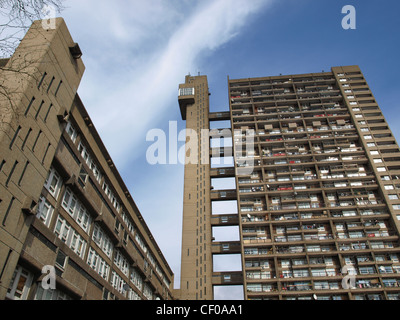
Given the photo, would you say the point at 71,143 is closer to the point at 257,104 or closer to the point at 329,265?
the point at 329,265

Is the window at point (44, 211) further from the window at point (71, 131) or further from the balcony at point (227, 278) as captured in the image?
the balcony at point (227, 278)

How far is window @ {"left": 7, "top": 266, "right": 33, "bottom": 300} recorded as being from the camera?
62.9 ft

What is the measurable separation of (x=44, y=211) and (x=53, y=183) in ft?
8.46

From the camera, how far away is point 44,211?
23.2 m

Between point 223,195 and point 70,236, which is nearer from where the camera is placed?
point 70,236

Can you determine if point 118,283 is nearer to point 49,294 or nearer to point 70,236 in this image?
point 70,236

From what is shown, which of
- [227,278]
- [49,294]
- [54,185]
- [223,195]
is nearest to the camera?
[49,294]

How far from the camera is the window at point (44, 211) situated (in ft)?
73.7

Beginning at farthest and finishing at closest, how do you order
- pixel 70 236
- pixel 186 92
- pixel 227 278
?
1. pixel 186 92
2. pixel 227 278
3. pixel 70 236

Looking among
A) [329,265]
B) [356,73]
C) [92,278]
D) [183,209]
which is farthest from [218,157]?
[92,278]

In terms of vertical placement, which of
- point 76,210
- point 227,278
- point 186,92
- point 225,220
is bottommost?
point 76,210

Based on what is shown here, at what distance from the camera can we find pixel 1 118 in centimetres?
1925

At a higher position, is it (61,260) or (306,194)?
(306,194)

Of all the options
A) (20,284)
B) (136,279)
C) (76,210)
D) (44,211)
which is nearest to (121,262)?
(136,279)
